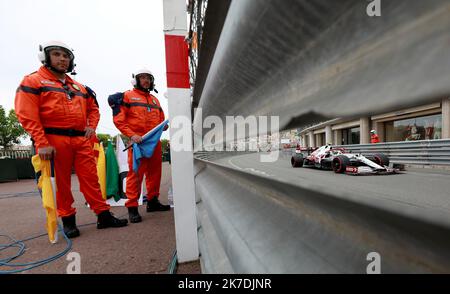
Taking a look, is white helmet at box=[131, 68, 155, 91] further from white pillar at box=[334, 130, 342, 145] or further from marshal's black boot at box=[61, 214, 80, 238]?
white pillar at box=[334, 130, 342, 145]

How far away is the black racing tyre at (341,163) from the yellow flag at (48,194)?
5.72m

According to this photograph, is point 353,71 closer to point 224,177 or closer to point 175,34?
point 224,177

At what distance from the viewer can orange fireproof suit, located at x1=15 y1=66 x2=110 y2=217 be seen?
2.29m

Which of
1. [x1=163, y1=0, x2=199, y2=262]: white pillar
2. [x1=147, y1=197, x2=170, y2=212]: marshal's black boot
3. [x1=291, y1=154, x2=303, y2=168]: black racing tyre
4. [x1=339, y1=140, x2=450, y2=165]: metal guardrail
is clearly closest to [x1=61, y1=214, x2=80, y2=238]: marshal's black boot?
[x1=147, y1=197, x2=170, y2=212]: marshal's black boot

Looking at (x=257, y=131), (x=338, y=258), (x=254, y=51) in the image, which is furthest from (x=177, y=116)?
(x=338, y=258)

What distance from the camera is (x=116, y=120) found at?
9.95 ft

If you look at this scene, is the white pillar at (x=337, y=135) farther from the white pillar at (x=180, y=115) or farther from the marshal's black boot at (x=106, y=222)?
the white pillar at (x=180, y=115)

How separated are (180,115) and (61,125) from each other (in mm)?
1835

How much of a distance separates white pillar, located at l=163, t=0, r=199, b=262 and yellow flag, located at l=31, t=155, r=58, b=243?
1452mm

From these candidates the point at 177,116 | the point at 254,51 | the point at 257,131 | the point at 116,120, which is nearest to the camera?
the point at 254,51

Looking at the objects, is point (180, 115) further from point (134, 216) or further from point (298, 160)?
point (298, 160)

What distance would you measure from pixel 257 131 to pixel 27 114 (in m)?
2.61

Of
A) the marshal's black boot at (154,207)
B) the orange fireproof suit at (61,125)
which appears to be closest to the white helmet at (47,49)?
the orange fireproof suit at (61,125)

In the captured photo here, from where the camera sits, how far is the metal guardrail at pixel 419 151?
6.72 m
